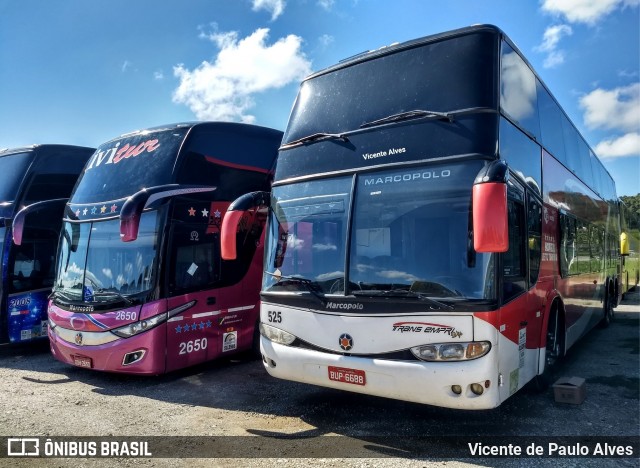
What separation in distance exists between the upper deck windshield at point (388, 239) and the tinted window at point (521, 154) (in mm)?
626

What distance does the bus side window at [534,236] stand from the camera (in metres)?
5.70

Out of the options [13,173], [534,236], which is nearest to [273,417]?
[534,236]

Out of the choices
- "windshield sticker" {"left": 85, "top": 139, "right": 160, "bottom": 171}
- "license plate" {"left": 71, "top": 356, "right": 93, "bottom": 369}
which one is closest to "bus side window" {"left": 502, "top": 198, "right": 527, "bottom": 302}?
"windshield sticker" {"left": 85, "top": 139, "right": 160, "bottom": 171}

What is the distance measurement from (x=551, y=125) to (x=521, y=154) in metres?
1.98

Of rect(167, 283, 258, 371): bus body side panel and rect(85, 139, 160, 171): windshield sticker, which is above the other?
rect(85, 139, 160, 171): windshield sticker

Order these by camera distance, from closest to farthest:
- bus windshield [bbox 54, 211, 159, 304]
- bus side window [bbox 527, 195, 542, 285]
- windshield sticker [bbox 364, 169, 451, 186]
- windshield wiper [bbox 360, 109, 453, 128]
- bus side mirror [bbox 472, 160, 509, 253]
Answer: bus side mirror [bbox 472, 160, 509, 253] → windshield sticker [bbox 364, 169, 451, 186] → windshield wiper [bbox 360, 109, 453, 128] → bus side window [bbox 527, 195, 542, 285] → bus windshield [bbox 54, 211, 159, 304]

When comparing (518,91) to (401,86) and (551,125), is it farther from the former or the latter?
(551,125)

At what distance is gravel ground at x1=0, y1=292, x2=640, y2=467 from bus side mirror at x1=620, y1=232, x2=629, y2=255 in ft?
24.3

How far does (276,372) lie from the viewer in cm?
570

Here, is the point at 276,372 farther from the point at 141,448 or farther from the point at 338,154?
the point at 338,154

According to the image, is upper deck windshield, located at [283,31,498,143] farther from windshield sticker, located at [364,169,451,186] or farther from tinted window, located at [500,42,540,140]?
windshield sticker, located at [364,169,451,186]

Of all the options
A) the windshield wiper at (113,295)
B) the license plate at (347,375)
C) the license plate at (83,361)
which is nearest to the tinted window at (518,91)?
the license plate at (347,375)

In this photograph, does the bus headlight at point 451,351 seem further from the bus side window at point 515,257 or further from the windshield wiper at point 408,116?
the windshield wiper at point 408,116

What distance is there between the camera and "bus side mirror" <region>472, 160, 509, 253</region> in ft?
13.2
